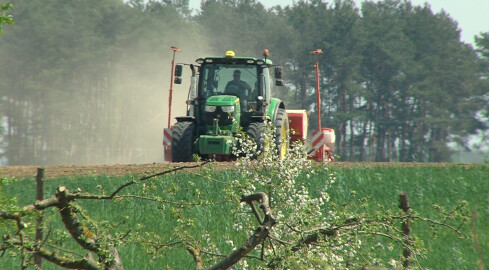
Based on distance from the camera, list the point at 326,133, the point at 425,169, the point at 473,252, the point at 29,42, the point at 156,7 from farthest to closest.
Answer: the point at 156,7 → the point at 29,42 → the point at 326,133 → the point at 425,169 → the point at 473,252

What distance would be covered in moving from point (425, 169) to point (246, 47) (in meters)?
52.9

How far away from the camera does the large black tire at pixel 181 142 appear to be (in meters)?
15.2

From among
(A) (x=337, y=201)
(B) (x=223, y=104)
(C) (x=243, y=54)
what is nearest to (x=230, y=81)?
(B) (x=223, y=104)

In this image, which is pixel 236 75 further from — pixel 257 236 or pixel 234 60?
pixel 257 236

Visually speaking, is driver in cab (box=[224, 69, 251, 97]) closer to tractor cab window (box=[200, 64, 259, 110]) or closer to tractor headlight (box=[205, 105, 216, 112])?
tractor cab window (box=[200, 64, 259, 110])

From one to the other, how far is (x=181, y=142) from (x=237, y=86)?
1.82 meters

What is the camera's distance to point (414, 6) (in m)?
68.2

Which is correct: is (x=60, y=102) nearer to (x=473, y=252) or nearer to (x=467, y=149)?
(x=467, y=149)

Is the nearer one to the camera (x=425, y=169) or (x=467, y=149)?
(x=425, y=169)

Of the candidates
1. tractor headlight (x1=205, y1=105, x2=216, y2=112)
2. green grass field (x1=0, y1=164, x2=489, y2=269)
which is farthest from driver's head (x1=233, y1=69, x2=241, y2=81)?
green grass field (x1=0, y1=164, x2=489, y2=269)

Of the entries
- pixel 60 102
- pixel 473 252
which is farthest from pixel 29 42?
pixel 473 252

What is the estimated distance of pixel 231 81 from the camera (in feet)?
52.0

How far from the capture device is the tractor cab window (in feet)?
50.9

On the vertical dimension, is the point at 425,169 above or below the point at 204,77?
below
